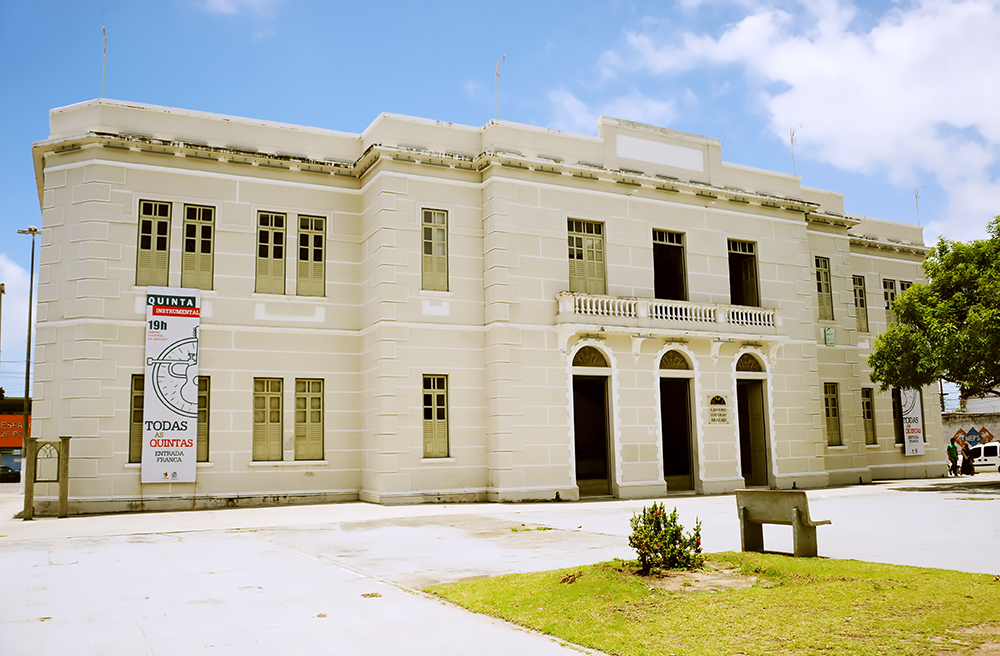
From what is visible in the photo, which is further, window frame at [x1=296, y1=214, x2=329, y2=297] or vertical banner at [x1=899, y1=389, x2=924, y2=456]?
vertical banner at [x1=899, y1=389, x2=924, y2=456]

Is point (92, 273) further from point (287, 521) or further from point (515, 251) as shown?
point (515, 251)

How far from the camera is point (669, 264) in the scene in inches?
1206

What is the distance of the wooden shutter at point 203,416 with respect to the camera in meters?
20.9

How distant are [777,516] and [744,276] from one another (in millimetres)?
18480

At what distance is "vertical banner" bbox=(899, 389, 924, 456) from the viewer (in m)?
31.3

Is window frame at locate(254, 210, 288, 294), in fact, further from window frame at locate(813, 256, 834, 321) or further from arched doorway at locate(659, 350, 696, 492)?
window frame at locate(813, 256, 834, 321)

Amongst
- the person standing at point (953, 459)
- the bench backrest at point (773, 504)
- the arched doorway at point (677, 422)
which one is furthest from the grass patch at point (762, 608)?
the person standing at point (953, 459)

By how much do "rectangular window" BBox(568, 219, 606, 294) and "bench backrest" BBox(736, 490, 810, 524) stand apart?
13.5 meters

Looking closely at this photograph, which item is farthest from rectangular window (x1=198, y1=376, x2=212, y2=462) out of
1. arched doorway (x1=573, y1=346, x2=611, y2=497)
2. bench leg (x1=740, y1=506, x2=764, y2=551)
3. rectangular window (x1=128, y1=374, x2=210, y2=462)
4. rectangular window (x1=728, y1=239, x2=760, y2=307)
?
rectangular window (x1=728, y1=239, x2=760, y2=307)

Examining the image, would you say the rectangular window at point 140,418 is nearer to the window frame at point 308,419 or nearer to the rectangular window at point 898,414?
→ the window frame at point 308,419

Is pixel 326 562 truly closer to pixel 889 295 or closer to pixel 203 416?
pixel 203 416

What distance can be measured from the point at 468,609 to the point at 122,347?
15886mm

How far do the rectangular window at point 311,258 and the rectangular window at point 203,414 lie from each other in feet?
11.8

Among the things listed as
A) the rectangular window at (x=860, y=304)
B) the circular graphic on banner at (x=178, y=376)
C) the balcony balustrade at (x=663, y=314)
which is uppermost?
the rectangular window at (x=860, y=304)
